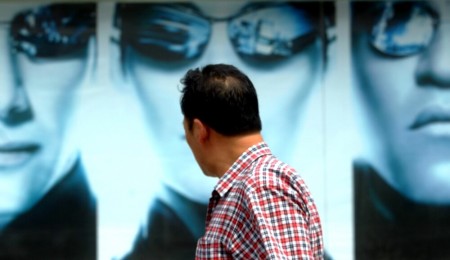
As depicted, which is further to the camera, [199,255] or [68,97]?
[68,97]

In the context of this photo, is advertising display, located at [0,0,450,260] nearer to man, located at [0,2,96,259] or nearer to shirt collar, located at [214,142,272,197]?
man, located at [0,2,96,259]

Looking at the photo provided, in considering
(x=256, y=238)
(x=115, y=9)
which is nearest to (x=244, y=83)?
(x=256, y=238)

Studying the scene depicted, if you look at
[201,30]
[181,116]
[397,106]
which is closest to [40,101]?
[181,116]

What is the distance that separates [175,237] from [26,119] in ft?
4.10

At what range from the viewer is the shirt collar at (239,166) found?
1.80 meters

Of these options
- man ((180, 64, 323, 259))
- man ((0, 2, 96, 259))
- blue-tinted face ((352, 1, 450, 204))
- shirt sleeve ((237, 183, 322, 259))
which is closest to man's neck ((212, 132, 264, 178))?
man ((180, 64, 323, 259))

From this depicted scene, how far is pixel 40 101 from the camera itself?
208 inches

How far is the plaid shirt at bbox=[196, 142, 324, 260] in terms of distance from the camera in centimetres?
167

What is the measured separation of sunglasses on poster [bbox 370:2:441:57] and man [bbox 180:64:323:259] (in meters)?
3.71

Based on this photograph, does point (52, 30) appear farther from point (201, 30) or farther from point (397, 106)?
point (397, 106)

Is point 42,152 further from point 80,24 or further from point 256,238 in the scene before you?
point 256,238

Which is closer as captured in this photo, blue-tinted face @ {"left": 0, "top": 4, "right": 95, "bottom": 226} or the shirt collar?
the shirt collar

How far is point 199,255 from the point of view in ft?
5.80

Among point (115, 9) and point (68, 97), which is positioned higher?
point (115, 9)
